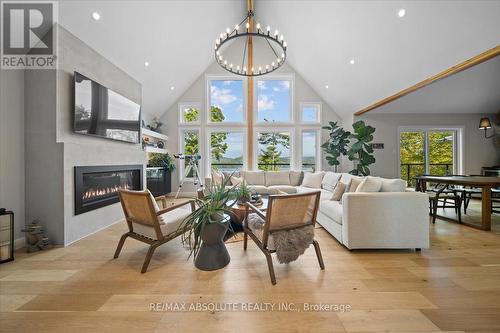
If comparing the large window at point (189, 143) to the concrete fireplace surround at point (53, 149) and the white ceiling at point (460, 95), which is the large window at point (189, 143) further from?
the white ceiling at point (460, 95)

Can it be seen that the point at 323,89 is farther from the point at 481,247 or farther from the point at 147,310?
the point at 147,310

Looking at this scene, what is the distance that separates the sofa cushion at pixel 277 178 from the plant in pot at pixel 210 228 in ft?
11.8

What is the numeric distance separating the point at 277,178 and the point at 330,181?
4.89 ft

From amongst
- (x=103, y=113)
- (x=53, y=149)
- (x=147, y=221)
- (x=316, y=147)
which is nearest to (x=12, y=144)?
(x=53, y=149)

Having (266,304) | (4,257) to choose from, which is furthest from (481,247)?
(4,257)

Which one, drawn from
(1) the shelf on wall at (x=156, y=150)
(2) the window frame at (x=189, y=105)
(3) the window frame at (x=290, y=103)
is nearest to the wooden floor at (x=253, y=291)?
(1) the shelf on wall at (x=156, y=150)

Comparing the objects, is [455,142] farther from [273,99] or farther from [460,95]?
[273,99]

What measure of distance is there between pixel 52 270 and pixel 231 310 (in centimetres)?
187

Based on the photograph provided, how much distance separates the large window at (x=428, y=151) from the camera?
6004mm

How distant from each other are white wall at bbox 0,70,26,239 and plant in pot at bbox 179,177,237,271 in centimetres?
221

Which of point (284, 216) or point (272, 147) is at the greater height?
point (272, 147)

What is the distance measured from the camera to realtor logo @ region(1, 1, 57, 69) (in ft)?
7.63

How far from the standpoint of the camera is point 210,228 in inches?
76.5

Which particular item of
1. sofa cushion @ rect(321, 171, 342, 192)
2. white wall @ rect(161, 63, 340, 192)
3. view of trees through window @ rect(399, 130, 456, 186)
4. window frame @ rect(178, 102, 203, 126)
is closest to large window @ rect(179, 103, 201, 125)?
window frame @ rect(178, 102, 203, 126)
